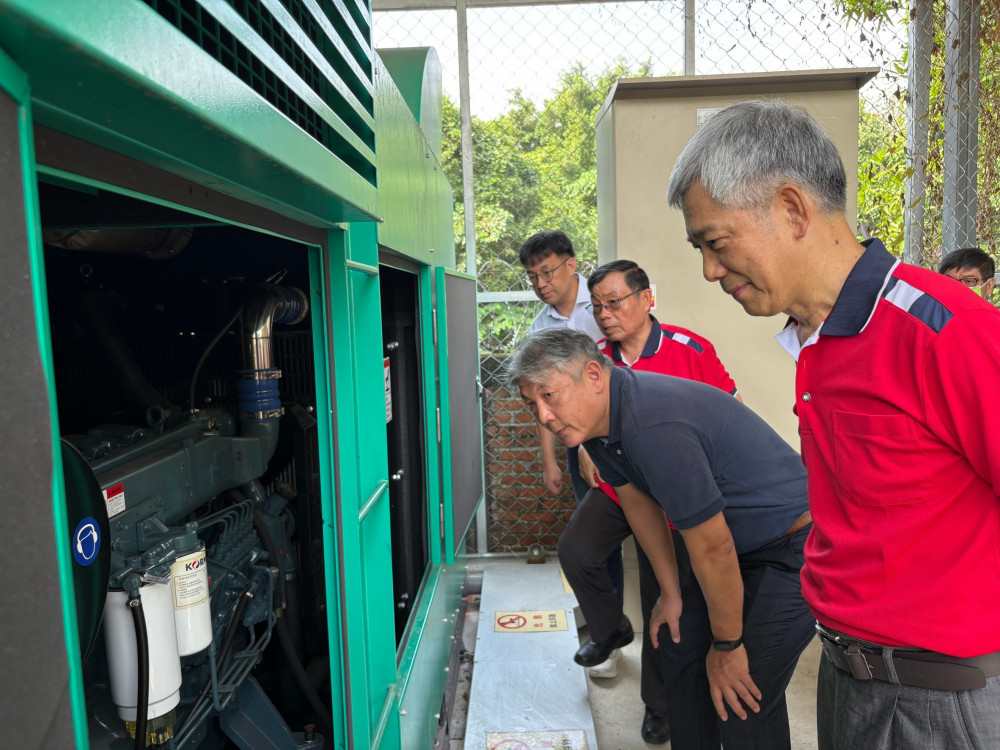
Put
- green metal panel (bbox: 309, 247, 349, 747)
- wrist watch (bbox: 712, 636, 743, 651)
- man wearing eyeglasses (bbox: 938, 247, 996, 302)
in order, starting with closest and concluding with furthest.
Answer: green metal panel (bbox: 309, 247, 349, 747) < wrist watch (bbox: 712, 636, 743, 651) < man wearing eyeglasses (bbox: 938, 247, 996, 302)

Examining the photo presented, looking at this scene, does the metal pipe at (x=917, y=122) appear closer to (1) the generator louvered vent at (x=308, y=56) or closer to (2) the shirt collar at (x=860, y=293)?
(2) the shirt collar at (x=860, y=293)

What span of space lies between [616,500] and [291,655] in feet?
4.74

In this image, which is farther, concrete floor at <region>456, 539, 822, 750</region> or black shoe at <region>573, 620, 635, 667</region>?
black shoe at <region>573, 620, 635, 667</region>

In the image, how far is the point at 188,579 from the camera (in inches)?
62.7

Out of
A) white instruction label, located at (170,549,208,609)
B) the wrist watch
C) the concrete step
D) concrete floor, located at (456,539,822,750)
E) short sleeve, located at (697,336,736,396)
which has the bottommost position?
concrete floor, located at (456,539,822,750)

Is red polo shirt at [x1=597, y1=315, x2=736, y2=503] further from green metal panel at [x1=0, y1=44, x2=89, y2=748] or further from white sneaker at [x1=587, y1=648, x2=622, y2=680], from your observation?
green metal panel at [x1=0, y1=44, x2=89, y2=748]

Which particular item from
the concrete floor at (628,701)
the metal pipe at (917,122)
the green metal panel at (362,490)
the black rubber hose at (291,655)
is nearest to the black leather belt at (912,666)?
the green metal panel at (362,490)

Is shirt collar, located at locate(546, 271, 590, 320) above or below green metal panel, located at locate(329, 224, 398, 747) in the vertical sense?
above

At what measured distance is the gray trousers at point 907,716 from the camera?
1.13 m

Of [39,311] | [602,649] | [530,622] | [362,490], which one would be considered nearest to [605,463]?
[362,490]

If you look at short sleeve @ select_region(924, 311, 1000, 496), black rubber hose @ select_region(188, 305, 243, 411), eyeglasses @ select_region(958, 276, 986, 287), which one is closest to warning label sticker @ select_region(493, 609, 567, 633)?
black rubber hose @ select_region(188, 305, 243, 411)

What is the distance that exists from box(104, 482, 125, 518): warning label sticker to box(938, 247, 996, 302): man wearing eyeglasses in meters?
3.26

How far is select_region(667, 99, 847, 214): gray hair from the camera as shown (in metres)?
1.19

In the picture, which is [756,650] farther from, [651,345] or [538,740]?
[651,345]
